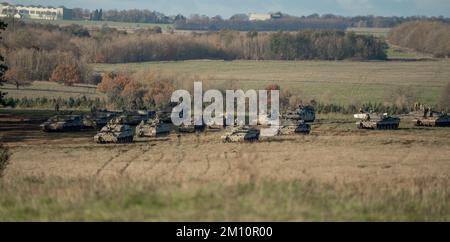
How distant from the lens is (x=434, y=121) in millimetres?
58719

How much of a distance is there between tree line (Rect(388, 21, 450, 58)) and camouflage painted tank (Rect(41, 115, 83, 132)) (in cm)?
9048

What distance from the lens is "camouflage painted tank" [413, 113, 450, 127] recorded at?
58719mm

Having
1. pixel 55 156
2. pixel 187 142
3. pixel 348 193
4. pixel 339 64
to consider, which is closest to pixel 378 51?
pixel 339 64

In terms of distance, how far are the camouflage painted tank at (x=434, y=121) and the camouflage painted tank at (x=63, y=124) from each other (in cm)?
2558

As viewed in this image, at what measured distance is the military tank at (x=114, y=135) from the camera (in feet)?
151

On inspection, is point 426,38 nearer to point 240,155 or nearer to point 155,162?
point 240,155

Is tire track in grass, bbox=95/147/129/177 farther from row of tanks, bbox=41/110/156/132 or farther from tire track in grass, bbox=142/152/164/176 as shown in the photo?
row of tanks, bbox=41/110/156/132

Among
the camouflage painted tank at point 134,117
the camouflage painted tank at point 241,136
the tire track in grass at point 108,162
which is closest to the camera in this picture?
the tire track in grass at point 108,162

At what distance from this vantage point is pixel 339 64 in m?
126

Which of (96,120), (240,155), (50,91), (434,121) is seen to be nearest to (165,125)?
(96,120)

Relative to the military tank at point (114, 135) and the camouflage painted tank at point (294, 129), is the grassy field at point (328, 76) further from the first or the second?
the military tank at point (114, 135)

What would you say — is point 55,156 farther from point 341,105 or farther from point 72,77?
point 72,77

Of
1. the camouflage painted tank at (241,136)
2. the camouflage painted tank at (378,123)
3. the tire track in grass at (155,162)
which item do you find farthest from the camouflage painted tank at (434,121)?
the tire track in grass at (155,162)
